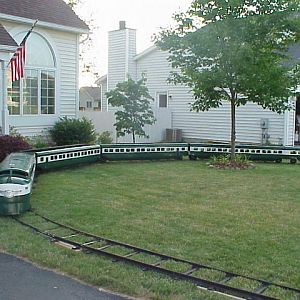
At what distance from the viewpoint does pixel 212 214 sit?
805cm

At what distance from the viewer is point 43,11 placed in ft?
59.1

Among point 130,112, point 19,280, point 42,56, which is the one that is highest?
point 42,56

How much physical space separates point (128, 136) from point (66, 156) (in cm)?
953

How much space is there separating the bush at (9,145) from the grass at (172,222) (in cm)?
131

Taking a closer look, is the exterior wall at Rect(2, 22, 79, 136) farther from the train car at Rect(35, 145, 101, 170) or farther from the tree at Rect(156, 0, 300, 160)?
the tree at Rect(156, 0, 300, 160)

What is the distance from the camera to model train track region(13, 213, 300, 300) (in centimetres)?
479

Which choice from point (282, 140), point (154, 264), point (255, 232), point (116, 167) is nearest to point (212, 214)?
point (255, 232)

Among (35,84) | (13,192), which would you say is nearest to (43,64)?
(35,84)

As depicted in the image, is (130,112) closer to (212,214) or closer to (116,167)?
(116,167)

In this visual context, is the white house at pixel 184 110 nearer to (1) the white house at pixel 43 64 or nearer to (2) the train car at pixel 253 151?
(2) the train car at pixel 253 151

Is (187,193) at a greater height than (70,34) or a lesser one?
lesser

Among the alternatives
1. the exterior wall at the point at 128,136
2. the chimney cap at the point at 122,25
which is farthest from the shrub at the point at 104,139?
the chimney cap at the point at 122,25

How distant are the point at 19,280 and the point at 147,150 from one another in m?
11.1

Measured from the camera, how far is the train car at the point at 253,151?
16.2 m
